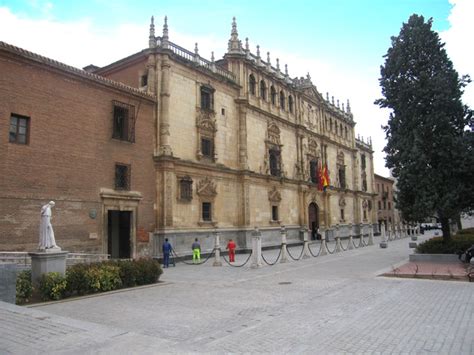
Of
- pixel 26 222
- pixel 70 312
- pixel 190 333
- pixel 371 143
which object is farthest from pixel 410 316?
pixel 371 143

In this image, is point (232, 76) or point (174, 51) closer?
point (174, 51)

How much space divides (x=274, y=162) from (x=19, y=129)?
21.1 m

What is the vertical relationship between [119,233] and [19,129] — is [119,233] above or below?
below

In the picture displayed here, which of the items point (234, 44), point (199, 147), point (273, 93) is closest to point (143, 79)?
point (199, 147)

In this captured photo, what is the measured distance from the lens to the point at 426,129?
2089cm

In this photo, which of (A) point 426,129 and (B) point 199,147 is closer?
(A) point 426,129

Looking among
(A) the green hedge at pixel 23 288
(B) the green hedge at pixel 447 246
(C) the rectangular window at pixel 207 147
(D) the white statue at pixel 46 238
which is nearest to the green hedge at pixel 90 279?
(A) the green hedge at pixel 23 288

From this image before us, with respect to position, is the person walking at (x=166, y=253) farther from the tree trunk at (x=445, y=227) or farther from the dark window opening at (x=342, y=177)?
the dark window opening at (x=342, y=177)

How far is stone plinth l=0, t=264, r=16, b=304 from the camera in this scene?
1023cm

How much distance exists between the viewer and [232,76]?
101 feet

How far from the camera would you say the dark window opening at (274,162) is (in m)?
33.9

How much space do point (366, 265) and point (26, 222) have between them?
51.0 ft

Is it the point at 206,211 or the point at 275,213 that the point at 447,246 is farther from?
the point at 275,213

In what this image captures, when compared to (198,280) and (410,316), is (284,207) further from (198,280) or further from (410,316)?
(410,316)
